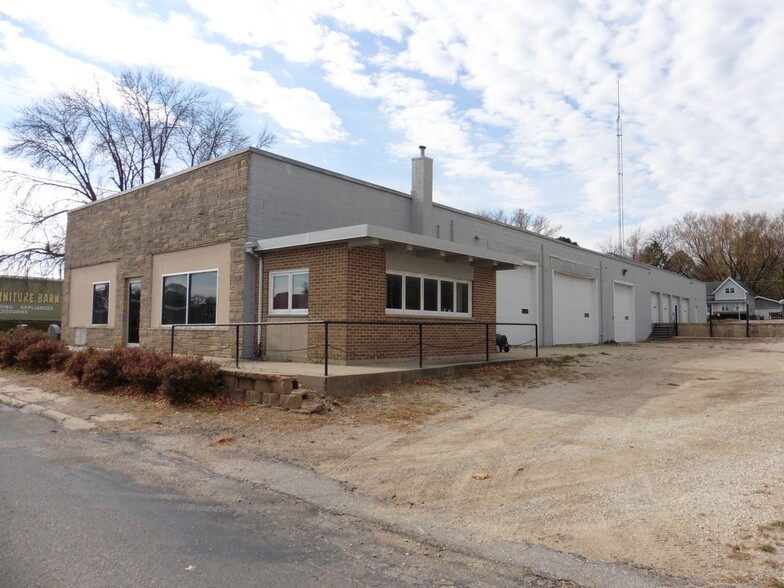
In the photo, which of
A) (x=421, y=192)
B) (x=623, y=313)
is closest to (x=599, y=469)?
(x=421, y=192)

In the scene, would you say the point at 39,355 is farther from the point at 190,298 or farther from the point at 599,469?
the point at 599,469

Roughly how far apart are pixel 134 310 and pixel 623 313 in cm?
2390

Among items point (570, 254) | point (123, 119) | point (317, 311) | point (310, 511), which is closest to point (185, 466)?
point (310, 511)

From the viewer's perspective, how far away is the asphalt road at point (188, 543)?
3.69 metres

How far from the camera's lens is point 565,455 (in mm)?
6594

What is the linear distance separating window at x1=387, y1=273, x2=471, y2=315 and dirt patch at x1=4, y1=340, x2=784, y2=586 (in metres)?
2.26

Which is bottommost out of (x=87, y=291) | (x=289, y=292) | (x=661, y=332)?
(x=661, y=332)

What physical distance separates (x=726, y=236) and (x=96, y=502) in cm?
7045

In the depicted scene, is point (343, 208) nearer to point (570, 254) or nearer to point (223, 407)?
point (223, 407)

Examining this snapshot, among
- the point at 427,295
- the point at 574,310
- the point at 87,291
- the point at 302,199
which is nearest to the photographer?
the point at 427,295

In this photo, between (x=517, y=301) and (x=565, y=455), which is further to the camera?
(x=517, y=301)

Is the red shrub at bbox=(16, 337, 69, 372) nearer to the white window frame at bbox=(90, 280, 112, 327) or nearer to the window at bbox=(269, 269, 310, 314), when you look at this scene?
the white window frame at bbox=(90, 280, 112, 327)

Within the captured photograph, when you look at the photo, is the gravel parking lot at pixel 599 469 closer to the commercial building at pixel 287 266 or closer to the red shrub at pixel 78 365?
the commercial building at pixel 287 266

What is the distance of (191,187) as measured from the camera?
16016 millimetres
